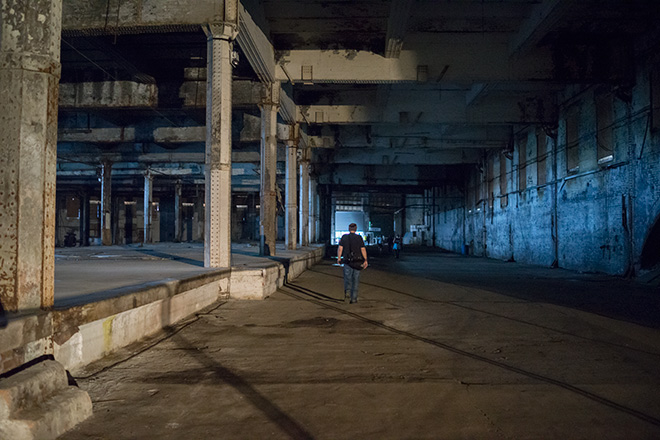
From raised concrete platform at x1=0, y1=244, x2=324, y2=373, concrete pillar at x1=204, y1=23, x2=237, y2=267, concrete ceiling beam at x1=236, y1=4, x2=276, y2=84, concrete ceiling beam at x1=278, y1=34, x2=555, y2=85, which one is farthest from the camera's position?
concrete ceiling beam at x1=278, y1=34, x2=555, y2=85

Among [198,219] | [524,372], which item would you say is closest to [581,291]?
[524,372]

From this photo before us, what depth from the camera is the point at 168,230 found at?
128ft

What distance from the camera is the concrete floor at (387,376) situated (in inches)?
121

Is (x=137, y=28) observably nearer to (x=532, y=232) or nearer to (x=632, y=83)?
(x=632, y=83)

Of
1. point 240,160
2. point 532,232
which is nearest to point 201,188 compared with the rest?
point 240,160

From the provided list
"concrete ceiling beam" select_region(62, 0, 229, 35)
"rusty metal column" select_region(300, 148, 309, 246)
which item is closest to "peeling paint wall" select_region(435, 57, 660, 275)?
"rusty metal column" select_region(300, 148, 309, 246)

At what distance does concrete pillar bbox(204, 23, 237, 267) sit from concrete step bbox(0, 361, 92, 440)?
17.7ft

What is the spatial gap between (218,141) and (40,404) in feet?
20.7

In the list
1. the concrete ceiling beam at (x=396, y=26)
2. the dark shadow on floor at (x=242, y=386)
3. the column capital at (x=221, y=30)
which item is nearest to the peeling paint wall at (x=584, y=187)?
the concrete ceiling beam at (x=396, y=26)

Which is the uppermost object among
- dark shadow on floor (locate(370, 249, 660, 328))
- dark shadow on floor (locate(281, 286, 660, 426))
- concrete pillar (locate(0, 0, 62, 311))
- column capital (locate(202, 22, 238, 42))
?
column capital (locate(202, 22, 238, 42))

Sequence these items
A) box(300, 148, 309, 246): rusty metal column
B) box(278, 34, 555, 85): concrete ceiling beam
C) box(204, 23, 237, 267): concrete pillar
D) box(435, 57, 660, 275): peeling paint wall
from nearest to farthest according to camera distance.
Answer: box(204, 23, 237, 267): concrete pillar < box(435, 57, 660, 275): peeling paint wall < box(278, 34, 555, 85): concrete ceiling beam < box(300, 148, 309, 246): rusty metal column

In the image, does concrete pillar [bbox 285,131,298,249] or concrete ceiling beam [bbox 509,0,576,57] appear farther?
concrete pillar [bbox 285,131,298,249]

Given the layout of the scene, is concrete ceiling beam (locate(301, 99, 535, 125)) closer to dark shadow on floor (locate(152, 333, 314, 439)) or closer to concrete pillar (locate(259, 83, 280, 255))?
concrete pillar (locate(259, 83, 280, 255))

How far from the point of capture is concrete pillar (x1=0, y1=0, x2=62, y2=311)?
131 inches
